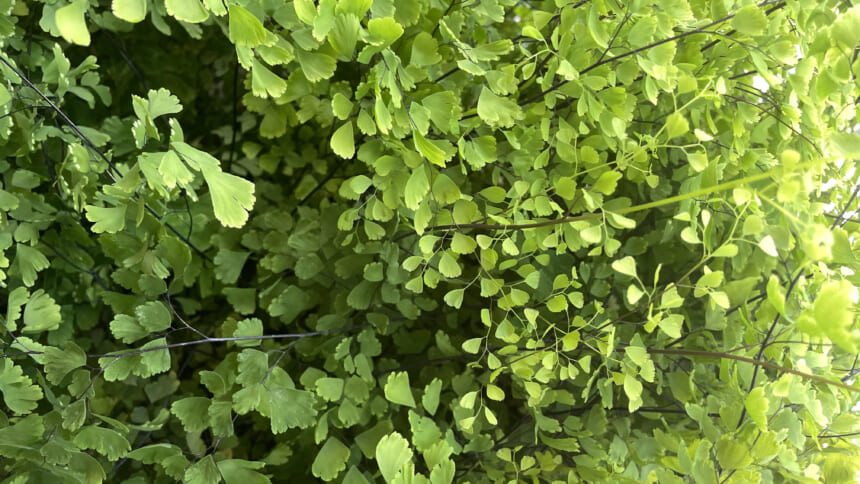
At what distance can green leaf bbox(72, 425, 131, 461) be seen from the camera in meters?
0.48

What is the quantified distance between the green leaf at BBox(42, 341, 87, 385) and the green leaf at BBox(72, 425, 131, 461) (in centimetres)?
5

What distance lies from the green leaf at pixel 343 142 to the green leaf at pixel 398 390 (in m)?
0.21

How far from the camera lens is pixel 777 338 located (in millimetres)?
508

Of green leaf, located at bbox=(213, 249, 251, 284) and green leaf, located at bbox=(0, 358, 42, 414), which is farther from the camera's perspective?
green leaf, located at bbox=(213, 249, 251, 284)

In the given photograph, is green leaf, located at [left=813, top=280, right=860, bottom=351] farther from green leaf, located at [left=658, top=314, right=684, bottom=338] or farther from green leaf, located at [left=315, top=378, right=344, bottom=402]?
green leaf, located at [left=315, top=378, right=344, bottom=402]

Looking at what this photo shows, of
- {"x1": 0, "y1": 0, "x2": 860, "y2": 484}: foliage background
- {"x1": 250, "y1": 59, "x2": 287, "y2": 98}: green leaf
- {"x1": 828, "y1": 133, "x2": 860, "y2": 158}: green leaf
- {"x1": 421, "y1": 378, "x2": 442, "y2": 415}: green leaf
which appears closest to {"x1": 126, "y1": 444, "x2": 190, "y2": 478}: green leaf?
{"x1": 0, "y1": 0, "x2": 860, "y2": 484}: foliage background

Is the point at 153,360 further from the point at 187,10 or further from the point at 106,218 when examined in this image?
the point at 187,10

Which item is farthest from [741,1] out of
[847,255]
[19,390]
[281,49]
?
[19,390]

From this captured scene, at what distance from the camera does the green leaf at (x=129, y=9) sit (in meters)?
0.36

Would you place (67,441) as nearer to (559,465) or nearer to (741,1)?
(559,465)

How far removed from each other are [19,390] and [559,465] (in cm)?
52

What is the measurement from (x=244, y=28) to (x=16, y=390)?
355 millimetres

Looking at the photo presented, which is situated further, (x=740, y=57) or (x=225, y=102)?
(x=225, y=102)

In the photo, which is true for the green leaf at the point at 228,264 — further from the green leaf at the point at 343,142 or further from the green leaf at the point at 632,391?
the green leaf at the point at 632,391
